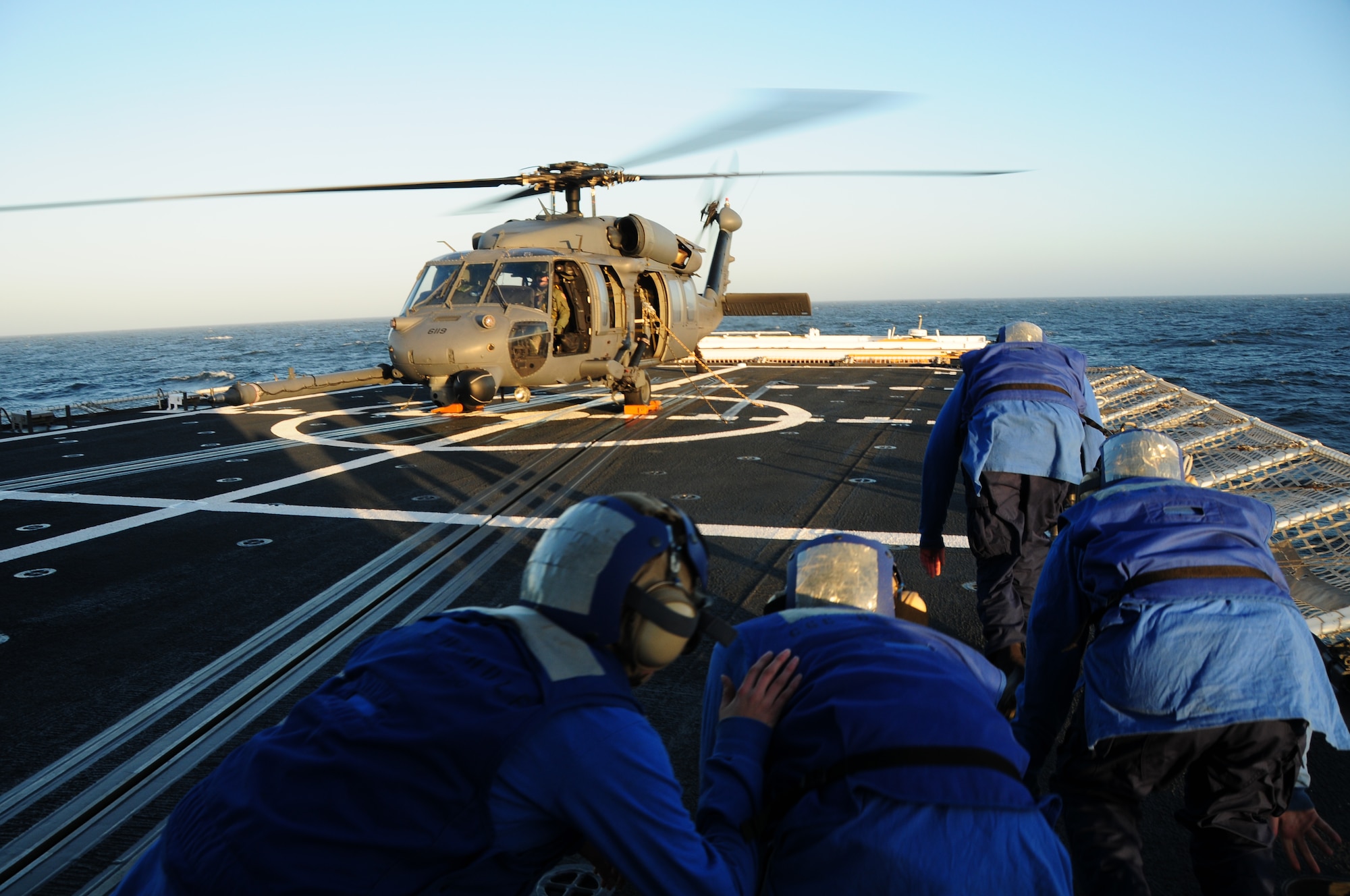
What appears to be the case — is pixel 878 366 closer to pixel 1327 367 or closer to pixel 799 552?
pixel 799 552

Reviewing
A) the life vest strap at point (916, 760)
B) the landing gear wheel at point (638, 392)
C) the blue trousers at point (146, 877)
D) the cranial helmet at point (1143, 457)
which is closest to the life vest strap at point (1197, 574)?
the cranial helmet at point (1143, 457)

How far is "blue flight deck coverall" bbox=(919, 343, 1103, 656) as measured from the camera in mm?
4625

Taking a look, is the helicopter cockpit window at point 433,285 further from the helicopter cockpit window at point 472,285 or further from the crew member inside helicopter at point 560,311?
the crew member inside helicopter at point 560,311

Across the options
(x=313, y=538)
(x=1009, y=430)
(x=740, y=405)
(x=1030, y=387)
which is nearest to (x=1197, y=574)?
(x=1009, y=430)

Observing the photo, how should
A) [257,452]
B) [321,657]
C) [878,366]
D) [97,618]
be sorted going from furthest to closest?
1. [878,366]
2. [257,452]
3. [97,618]
4. [321,657]

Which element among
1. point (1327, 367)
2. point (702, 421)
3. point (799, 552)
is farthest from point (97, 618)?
point (1327, 367)

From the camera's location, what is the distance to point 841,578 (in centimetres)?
269

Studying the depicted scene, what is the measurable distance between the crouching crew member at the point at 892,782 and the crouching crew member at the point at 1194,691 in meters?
0.56

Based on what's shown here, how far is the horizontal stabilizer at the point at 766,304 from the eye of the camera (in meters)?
21.6

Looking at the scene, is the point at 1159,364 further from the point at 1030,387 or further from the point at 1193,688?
the point at 1193,688

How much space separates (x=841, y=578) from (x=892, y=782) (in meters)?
0.81

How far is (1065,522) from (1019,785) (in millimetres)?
1455

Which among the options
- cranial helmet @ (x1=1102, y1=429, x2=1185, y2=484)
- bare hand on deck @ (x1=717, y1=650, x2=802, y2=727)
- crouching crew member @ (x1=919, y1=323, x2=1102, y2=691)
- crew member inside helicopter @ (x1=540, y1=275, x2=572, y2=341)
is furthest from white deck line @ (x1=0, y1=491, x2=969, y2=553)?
crew member inside helicopter @ (x1=540, y1=275, x2=572, y2=341)

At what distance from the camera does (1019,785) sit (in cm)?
201
